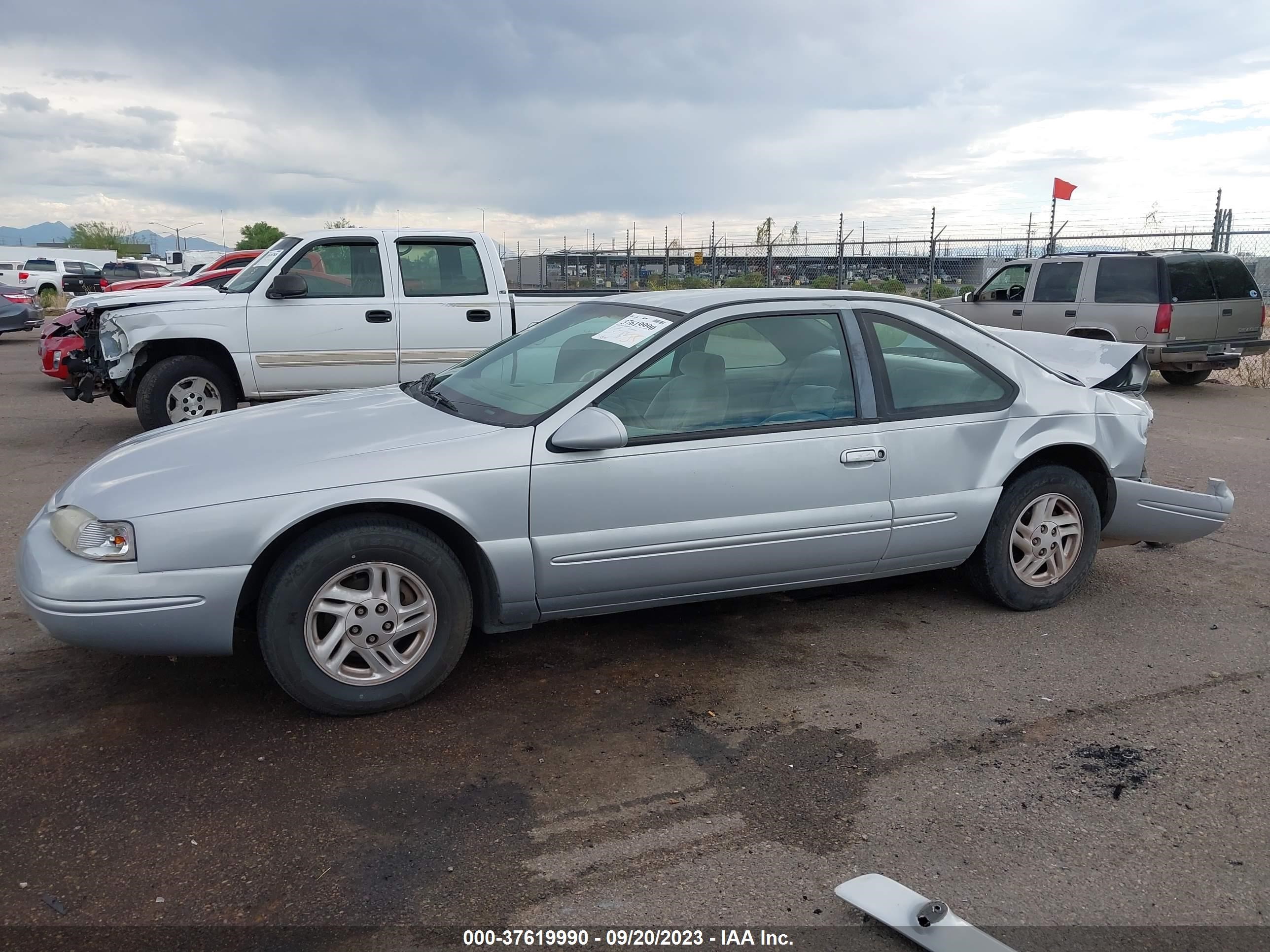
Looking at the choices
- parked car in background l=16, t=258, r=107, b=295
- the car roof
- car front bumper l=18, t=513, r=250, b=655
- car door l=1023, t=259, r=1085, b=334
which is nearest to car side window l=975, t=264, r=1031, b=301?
car door l=1023, t=259, r=1085, b=334

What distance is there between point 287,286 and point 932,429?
6.00m

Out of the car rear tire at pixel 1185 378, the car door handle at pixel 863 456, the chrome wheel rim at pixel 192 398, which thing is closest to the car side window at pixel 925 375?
the car door handle at pixel 863 456

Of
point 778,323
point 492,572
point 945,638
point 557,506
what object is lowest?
point 945,638

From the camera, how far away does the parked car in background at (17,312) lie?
19000mm

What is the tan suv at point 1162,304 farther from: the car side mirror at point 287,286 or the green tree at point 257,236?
the green tree at point 257,236

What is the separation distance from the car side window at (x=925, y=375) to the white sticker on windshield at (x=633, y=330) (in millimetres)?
966

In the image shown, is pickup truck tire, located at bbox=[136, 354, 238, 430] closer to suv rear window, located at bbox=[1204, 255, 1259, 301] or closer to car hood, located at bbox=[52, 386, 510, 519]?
car hood, located at bbox=[52, 386, 510, 519]

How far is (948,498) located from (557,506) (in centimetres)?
182

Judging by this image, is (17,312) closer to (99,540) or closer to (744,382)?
(99,540)

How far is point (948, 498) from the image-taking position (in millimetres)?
4414

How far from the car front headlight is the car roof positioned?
226cm

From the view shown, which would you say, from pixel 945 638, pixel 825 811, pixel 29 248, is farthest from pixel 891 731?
pixel 29 248

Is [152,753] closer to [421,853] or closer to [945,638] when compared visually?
[421,853]

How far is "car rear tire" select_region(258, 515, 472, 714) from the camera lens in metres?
3.43
